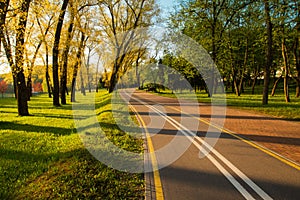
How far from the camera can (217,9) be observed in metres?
28.1

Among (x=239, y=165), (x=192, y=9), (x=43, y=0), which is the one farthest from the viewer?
(x=192, y=9)

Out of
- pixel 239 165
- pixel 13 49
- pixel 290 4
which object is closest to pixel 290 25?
pixel 290 4

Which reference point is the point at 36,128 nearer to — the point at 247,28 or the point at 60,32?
the point at 60,32

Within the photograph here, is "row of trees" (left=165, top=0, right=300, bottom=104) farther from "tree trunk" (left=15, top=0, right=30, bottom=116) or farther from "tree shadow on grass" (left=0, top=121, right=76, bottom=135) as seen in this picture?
"tree trunk" (left=15, top=0, right=30, bottom=116)

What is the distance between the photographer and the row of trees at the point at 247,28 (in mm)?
17844

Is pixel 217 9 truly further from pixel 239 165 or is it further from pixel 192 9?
pixel 239 165

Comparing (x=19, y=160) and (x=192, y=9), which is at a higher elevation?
(x=192, y=9)

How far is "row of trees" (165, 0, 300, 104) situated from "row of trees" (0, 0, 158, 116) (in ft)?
19.1

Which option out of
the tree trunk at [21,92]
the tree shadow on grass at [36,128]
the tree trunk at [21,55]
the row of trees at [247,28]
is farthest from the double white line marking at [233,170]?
the row of trees at [247,28]

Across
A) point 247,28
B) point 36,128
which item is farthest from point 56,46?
point 247,28

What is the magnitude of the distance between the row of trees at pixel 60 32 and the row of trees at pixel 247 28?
229 inches

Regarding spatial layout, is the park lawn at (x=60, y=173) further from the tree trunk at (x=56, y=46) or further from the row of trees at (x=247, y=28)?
the row of trees at (x=247, y=28)

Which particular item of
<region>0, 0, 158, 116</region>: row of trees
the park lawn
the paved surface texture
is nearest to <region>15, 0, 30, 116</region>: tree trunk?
<region>0, 0, 158, 116</region>: row of trees

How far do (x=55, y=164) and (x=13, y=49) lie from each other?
1043cm
